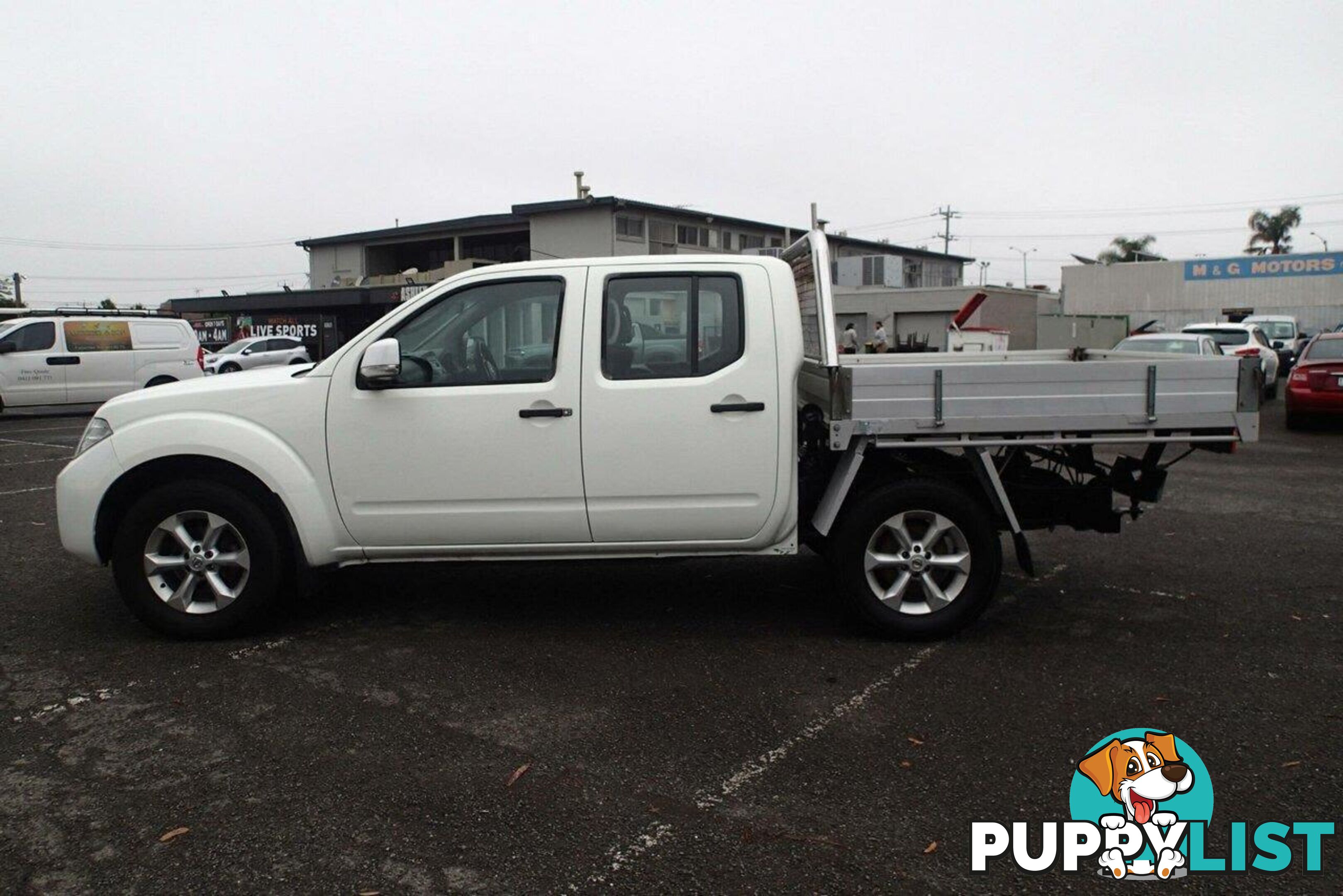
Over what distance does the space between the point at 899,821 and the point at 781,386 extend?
228cm

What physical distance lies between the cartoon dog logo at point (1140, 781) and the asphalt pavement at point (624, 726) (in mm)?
121

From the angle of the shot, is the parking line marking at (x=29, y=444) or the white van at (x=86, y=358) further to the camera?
the white van at (x=86, y=358)

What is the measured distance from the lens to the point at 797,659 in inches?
195

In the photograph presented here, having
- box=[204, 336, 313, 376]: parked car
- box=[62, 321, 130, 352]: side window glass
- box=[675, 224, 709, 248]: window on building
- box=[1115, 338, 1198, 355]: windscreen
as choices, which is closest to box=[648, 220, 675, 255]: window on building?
box=[675, 224, 709, 248]: window on building

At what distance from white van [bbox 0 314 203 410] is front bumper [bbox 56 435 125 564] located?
45.9 feet

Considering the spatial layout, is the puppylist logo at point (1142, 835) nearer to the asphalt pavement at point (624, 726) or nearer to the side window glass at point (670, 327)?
Answer: the asphalt pavement at point (624, 726)

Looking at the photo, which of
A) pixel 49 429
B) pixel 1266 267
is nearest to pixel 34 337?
pixel 49 429

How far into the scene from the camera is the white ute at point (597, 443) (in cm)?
494

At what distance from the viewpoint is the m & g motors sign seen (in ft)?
142

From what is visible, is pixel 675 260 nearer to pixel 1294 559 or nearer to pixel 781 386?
pixel 781 386

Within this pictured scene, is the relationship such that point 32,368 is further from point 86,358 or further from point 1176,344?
point 1176,344

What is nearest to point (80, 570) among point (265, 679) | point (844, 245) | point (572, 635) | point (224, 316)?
point (265, 679)

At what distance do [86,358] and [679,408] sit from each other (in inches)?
678

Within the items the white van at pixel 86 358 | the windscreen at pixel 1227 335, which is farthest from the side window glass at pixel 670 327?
the windscreen at pixel 1227 335
